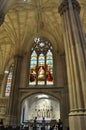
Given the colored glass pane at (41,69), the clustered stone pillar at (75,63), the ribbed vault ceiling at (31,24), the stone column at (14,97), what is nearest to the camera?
the clustered stone pillar at (75,63)

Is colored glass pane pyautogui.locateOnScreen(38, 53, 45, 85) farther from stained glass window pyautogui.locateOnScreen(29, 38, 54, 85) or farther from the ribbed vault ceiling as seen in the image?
the ribbed vault ceiling

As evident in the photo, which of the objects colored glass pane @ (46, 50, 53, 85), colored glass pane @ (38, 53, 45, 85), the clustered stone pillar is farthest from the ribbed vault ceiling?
the clustered stone pillar

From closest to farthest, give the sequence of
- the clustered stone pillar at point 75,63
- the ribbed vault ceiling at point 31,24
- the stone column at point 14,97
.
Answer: the clustered stone pillar at point 75,63, the stone column at point 14,97, the ribbed vault ceiling at point 31,24

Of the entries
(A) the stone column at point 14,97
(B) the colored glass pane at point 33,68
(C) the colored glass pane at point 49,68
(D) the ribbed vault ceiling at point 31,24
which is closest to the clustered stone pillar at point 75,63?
(D) the ribbed vault ceiling at point 31,24

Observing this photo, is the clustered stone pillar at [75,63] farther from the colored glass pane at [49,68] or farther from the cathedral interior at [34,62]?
the colored glass pane at [49,68]

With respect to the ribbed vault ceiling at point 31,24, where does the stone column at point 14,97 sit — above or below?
below

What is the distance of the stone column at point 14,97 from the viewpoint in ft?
42.2

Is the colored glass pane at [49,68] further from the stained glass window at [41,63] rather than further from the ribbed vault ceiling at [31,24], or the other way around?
the ribbed vault ceiling at [31,24]

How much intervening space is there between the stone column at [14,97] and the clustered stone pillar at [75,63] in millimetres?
8972

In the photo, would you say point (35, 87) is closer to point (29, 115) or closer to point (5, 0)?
point (29, 115)

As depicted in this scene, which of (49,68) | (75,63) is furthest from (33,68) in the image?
(75,63)

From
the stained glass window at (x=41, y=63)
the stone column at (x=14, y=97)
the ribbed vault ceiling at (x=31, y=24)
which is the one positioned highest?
the ribbed vault ceiling at (x=31, y=24)

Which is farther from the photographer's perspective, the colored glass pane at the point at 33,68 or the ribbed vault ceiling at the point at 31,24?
the colored glass pane at the point at 33,68

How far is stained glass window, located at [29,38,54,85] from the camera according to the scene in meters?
15.5
